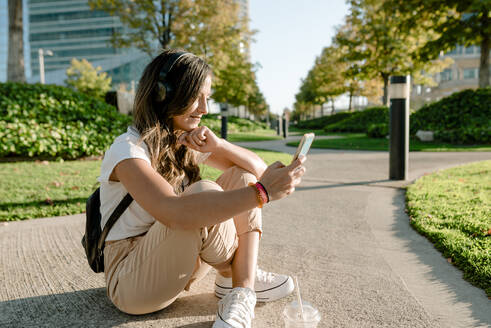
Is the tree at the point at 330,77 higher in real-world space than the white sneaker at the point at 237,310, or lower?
higher

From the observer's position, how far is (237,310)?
1652mm

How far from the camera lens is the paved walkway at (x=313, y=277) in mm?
1965

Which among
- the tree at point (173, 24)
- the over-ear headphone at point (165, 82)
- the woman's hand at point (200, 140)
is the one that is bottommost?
the woman's hand at point (200, 140)

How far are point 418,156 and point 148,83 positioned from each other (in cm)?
828

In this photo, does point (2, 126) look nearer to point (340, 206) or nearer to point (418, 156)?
point (340, 206)

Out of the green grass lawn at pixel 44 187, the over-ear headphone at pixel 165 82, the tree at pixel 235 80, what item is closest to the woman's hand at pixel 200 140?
the over-ear headphone at pixel 165 82

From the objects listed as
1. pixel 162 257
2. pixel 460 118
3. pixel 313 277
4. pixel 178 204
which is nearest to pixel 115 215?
pixel 162 257

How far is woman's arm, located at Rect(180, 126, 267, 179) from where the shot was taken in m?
2.04

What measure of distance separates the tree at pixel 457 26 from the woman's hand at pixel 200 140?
45.4 feet

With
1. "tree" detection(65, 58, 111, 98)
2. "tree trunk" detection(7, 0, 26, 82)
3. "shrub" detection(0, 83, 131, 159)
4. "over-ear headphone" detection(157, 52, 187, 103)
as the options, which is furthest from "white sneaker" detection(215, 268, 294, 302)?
"tree" detection(65, 58, 111, 98)

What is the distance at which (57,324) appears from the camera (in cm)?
191

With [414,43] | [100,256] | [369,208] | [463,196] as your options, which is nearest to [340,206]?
[369,208]

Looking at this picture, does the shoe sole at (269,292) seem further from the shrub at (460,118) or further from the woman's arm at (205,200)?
the shrub at (460,118)

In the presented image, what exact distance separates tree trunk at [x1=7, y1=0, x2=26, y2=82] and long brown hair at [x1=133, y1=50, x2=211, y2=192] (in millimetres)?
9437
